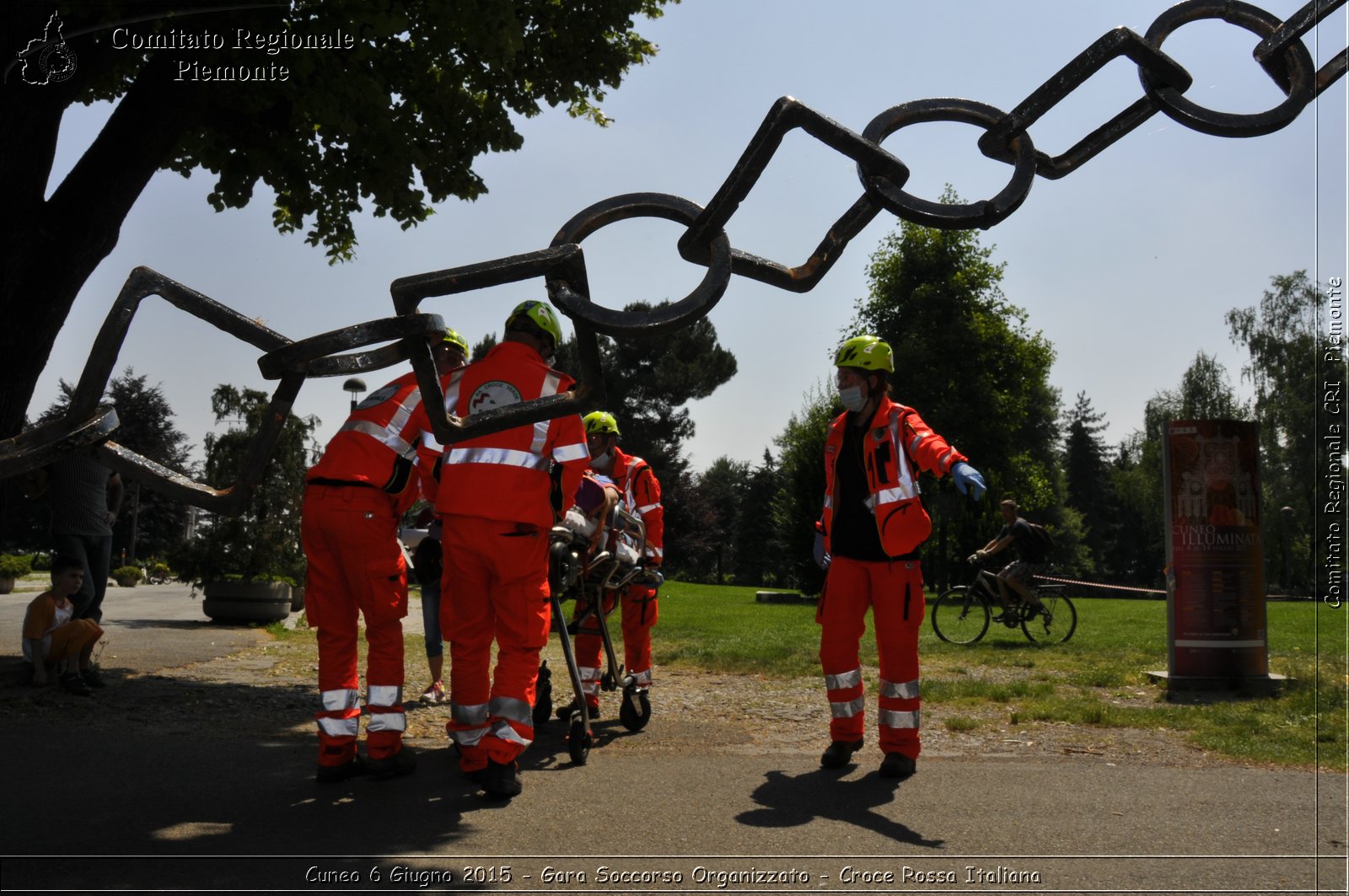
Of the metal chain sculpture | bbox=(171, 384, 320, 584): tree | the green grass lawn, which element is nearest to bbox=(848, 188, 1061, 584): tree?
the green grass lawn

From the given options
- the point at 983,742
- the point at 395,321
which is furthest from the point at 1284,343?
the point at 395,321

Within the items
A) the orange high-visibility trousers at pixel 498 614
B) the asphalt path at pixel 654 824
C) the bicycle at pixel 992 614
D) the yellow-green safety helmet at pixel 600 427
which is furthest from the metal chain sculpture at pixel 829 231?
the bicycle at pixel 992 614

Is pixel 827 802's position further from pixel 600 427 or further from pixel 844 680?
pixel 600 427

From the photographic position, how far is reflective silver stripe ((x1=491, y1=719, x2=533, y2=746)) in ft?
16.8

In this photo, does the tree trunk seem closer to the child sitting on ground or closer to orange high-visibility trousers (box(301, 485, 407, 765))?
the child sitting on ground

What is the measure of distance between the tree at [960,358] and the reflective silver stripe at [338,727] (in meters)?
40.4

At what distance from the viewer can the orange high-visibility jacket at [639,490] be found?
8500 mm

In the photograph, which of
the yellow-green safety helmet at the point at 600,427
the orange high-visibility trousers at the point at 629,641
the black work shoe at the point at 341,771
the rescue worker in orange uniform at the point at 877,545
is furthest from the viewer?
the yellow-green safety helmet at the point at 600,427

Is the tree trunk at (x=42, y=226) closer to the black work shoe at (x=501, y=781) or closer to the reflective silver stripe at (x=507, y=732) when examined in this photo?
the reflective silver stripe at (x=507, y=732)

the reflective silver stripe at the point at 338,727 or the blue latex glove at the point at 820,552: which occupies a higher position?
the blue latex glove at the point at 820,552

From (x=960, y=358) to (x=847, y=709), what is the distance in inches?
1674

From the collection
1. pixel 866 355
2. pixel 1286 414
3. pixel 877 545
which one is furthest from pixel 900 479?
pixel 1286 414

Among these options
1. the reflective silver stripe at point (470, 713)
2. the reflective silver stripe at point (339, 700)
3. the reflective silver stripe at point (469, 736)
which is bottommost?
the reflective silver stripe at point (469, 736)

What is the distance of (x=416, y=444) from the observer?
571 cm
